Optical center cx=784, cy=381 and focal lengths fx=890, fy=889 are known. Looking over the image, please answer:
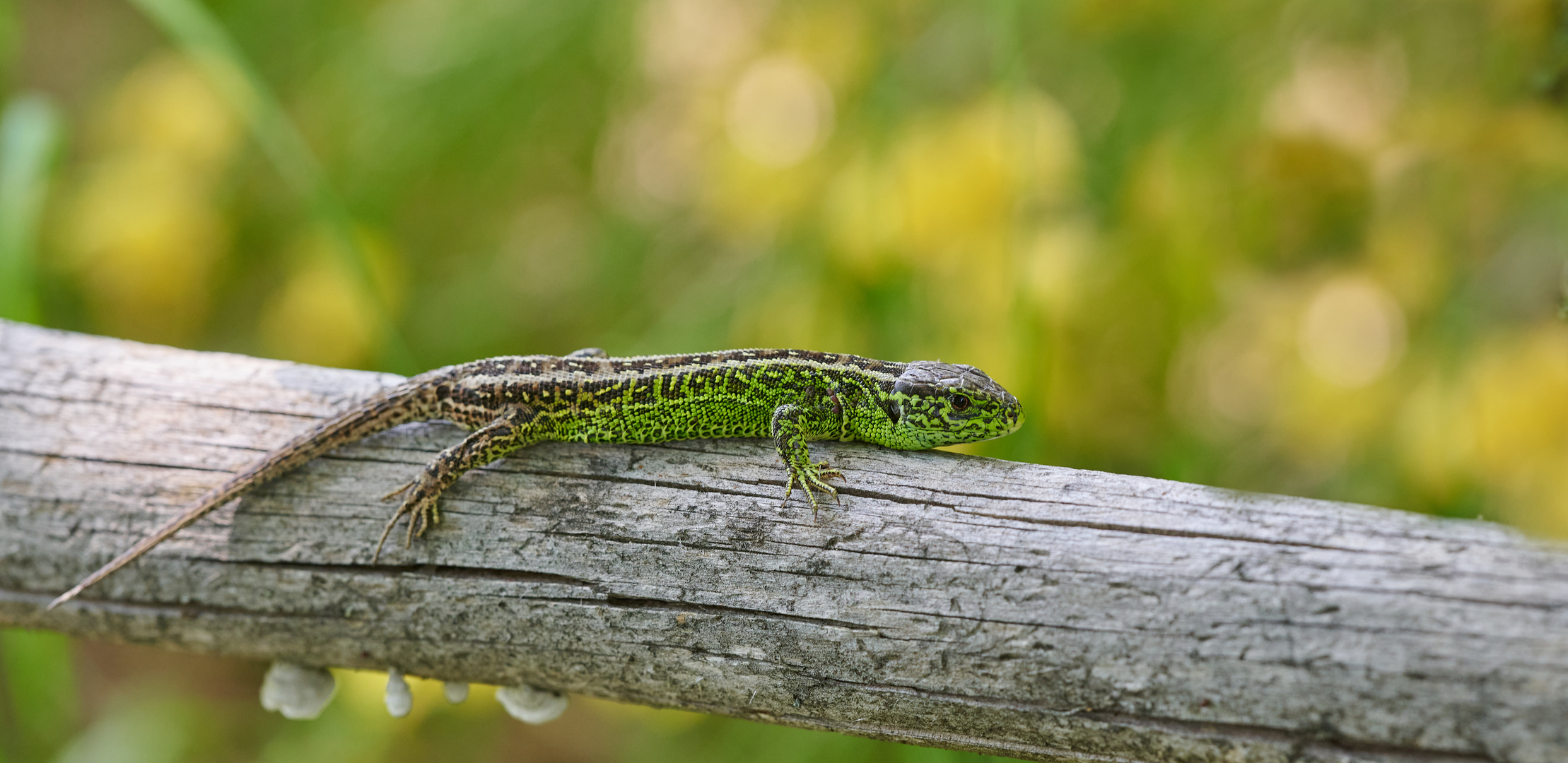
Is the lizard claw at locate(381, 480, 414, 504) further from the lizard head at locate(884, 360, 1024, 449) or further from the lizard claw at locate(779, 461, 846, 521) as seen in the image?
the lizard head at locate(884, 360, 1024, 449)

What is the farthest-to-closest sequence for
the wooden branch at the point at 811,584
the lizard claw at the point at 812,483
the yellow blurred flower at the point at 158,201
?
the yellow blurred flower at the point at 158,201, the lizard claw at the point at 812,483, the wooden branch at the point at 811,584

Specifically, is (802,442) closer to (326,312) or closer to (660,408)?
(660,408)

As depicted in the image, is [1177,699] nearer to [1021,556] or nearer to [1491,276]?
[1021,556]

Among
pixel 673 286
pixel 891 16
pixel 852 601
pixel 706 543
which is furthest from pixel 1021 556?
pixel 673 286

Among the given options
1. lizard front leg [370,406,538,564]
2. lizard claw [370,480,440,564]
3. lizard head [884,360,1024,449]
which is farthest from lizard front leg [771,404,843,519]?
lizard claw [370,480,440,564]

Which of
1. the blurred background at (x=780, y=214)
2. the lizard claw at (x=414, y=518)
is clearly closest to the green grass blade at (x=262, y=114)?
the blurred background at (x=780, y=214)

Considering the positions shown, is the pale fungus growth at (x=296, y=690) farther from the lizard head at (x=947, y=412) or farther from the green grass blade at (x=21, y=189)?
the lizard head at (x=947, y=412)

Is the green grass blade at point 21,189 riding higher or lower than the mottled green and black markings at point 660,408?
higher
